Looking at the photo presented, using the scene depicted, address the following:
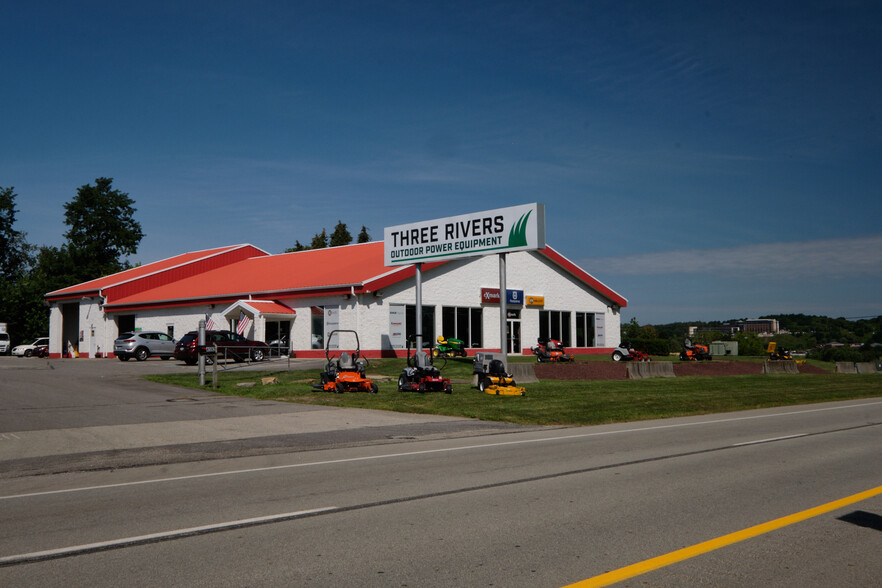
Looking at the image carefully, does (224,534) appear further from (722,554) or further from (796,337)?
(796,337)

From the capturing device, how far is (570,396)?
21656 mm

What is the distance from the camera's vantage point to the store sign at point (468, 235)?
96.6 ft

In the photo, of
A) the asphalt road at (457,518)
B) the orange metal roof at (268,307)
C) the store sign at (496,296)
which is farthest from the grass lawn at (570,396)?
the store sign at (496,296)

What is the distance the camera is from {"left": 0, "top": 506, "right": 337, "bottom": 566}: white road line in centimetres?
550

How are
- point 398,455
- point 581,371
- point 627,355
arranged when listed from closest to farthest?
point 398,455
point 581,371
point 627,355

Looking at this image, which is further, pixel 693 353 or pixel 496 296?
pixel 496 296

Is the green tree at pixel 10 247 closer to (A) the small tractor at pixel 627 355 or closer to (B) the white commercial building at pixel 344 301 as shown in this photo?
(B) the white commercial building at pixel 344 301

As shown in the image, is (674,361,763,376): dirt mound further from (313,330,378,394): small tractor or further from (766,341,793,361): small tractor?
(313,330,378,394): small tractor

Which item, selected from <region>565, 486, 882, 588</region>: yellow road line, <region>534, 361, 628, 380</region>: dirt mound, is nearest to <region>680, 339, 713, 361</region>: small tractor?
<region>534, 361, 628, 380</region>: dirt mound

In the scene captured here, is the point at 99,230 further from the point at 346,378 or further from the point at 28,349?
the point at 346,378

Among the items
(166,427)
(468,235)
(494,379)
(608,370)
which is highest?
(468,235)

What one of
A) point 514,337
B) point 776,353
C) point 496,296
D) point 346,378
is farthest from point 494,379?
point 776,353

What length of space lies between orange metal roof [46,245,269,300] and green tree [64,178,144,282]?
2639cm

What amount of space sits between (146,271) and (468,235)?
1201 inches
